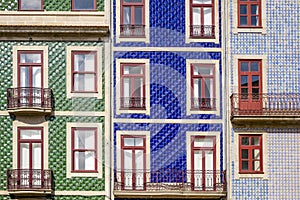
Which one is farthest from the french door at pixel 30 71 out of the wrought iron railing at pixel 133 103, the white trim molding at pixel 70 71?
the wrought iron railing at pixel 133 103

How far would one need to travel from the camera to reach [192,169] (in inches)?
1137

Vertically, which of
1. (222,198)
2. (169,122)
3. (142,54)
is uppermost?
(142,54)

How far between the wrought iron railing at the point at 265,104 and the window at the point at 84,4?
5.09 m

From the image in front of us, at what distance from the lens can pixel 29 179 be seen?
28438 millimetres

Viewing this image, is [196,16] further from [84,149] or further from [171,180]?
[84,149]

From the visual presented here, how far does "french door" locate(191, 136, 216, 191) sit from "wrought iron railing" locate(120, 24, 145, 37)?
3610 mm

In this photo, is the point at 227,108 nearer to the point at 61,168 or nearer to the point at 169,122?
the point at 169,122

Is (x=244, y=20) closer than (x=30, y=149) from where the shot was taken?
No

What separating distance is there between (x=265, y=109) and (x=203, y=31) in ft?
10.1

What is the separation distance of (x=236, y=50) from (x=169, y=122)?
9.82 feet

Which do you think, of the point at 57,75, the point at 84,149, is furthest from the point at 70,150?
the point at 57,75

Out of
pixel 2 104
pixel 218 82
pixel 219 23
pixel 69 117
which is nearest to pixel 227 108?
pixel 218 82

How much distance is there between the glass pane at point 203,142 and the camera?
95.4 feet

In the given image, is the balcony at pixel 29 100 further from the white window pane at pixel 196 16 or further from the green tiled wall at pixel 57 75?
the white window pane at pixel 196 16
